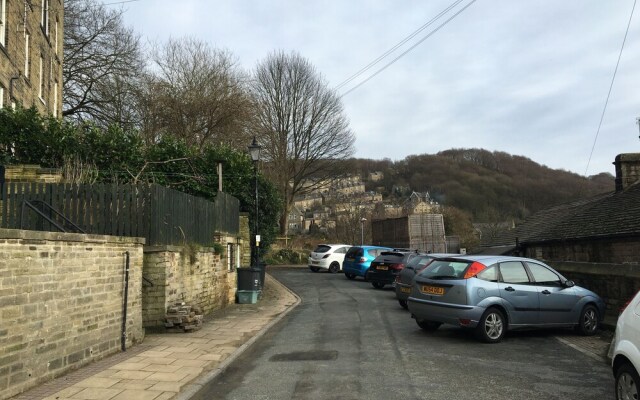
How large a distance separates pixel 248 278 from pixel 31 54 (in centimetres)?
1640

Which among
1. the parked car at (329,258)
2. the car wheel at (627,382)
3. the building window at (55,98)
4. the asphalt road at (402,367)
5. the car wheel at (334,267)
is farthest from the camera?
the car wheel at (334,267)

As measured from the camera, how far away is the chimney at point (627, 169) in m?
19.1

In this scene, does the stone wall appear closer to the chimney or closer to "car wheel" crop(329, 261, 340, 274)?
the chimney

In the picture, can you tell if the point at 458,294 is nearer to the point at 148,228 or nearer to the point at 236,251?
the point at 148,228

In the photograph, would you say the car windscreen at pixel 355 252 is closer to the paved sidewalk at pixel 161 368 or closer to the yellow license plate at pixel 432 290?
the paved sidewalk at pixel 161 368

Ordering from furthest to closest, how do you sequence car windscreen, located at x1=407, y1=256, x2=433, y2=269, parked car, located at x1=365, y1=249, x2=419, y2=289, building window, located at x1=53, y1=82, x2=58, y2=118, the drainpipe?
1. building window, located at x1=53, y1=82, x2=58, y2=118
2. parked car, located at x1=365, y1=249, x2=419, y2=289
3. car windscreen, located at x1=407, y1=256, x2=433, y2=269
4. the drainpipe

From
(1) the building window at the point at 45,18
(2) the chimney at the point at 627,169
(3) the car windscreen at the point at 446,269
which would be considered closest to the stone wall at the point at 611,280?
(3) the car windscreen at the point at 446,269

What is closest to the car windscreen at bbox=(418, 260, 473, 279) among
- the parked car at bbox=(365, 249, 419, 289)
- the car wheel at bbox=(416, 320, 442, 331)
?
the car wheel at bbox=(416, 320, 442, 331)

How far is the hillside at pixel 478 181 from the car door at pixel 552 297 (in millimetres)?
27543

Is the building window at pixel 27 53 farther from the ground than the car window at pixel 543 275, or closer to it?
farther from the ground

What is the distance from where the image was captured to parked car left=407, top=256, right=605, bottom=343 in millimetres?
9398

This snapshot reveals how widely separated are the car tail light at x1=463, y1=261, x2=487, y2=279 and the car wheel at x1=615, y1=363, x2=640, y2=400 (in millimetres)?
4307

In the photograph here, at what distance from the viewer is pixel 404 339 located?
991 centimetres

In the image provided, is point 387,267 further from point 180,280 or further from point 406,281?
point 180,280
